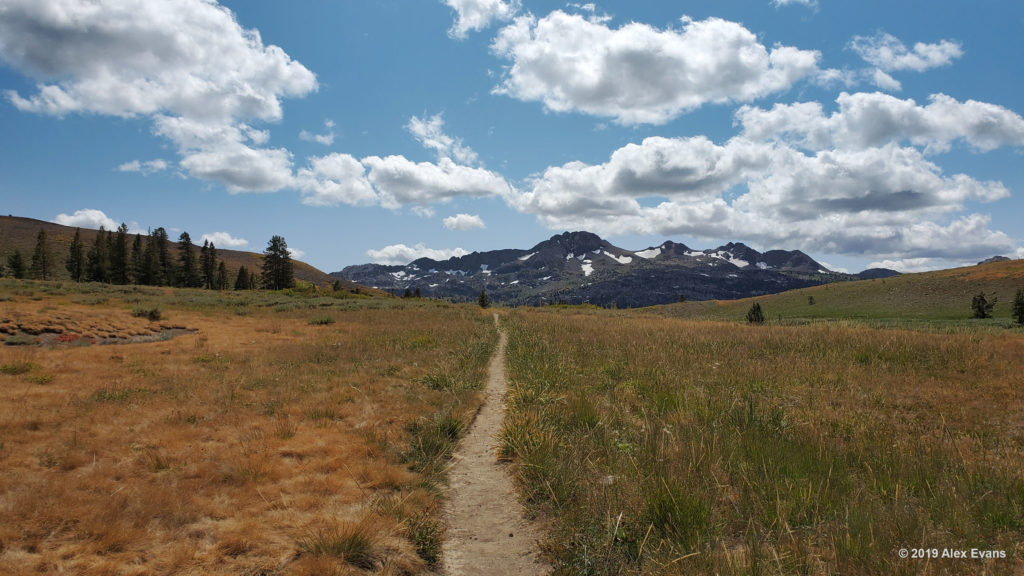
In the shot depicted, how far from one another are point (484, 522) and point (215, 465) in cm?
429

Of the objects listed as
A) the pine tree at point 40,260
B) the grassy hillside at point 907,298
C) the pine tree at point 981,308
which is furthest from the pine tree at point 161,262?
the pine tree at point 981,308

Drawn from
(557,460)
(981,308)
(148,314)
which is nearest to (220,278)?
(148,314)

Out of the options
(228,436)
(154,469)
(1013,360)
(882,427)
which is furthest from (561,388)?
(1013,360)

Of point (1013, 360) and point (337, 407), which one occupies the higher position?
point (1013, 360)

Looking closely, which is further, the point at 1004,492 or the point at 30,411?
the point at 30,411

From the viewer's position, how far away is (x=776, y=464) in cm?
584

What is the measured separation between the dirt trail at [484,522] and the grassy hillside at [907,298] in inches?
2302

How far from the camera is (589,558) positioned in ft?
13.7

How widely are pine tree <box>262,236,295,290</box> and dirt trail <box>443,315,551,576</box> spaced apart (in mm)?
98652

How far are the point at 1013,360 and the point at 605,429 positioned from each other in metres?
13.9

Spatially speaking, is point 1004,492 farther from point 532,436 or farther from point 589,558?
point 532,436

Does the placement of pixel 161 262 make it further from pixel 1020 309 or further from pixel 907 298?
pixel 907 298

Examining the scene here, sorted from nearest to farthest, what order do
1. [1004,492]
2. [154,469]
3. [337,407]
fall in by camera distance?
[1004,492] → [154,469] → [337,407]

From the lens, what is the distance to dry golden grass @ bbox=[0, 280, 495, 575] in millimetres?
4320
